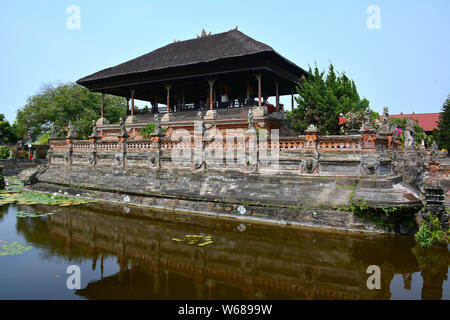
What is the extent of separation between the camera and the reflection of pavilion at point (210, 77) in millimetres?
16234

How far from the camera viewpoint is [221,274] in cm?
587

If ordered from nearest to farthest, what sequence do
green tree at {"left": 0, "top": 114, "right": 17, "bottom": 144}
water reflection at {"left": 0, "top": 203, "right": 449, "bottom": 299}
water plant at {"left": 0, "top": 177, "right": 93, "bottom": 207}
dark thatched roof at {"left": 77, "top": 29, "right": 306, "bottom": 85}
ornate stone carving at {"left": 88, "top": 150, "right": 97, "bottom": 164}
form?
1. water reflection at {"left": 0, "top": 203, "right": 449, "bottom": 299}
2. water plant at {"left": 0, "top": 177, "right": 93, "bottom": 207}
3. ornate stone carving at {"left": 88, "top": 150, "right": 97, "bottom": 164}
4. dark thatched roof at {"left": 77, "top": 29, "right": 306, "bottom": 85}
5. green tree at {"left": 0, "top": 114, "right": 17, "bottom": 144}

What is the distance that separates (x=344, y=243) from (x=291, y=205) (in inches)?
89.2

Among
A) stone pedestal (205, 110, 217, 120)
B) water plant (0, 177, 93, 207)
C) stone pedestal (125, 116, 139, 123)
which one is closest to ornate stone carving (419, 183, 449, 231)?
stone pedestal (205, 110, 217, 120)

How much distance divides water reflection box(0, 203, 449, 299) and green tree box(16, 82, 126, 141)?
962 inches

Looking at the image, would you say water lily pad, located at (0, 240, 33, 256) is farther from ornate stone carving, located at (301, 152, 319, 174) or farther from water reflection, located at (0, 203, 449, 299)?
ornate stone carving, located at (301, 152, 319, 174)

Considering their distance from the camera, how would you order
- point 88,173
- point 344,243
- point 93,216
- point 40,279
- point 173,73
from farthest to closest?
1. point 173,73
2. point 88,173
3. point 93,216
4. point 344,243
5. point 40,279

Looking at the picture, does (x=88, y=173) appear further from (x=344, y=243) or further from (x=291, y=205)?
(x=344, y=243)

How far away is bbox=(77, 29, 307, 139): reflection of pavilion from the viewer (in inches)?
639

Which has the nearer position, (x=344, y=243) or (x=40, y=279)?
(x=40, y=279)

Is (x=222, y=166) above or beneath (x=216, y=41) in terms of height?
beneath

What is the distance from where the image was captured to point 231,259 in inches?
262

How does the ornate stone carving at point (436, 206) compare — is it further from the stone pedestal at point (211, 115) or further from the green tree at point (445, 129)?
the green tree at point (445, 129)
